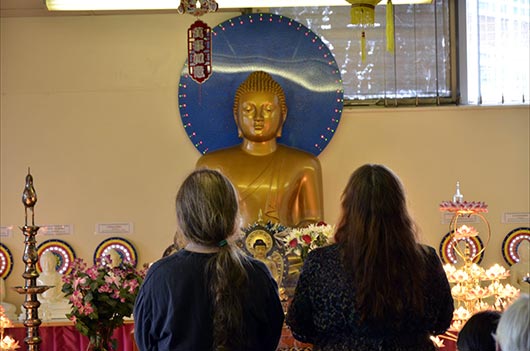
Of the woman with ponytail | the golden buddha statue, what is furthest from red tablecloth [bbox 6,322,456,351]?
the woman with ponytail

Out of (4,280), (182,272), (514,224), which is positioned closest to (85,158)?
(4,280)

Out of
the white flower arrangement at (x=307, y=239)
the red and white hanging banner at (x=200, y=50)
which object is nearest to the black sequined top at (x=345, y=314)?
the white flower arrangement at (x=307, y=239)

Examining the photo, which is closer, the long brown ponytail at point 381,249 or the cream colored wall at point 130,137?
the long brown ponytail at point 381,249

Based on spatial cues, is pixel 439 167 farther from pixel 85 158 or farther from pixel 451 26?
pixel 85 158

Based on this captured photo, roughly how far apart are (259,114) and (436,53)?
52.2 inches

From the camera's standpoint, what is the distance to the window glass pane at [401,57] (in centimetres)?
656

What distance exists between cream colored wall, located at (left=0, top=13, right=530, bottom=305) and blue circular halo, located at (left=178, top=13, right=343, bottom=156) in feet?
0.37

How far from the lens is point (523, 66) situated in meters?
6.54

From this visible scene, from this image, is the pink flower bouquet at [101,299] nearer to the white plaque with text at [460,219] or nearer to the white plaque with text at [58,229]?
the white plaque with text at [58,229]

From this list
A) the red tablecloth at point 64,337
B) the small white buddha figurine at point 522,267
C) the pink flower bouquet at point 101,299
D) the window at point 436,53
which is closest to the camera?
the pink flower bouquet at point 101,299

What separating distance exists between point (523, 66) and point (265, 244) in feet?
9.02

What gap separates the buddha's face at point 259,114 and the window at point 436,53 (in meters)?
0.58

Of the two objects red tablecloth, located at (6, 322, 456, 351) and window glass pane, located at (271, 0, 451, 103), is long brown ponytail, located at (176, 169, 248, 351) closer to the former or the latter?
red tablecloth, located at (6, 322, 456, 351)

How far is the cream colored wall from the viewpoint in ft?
21.1
